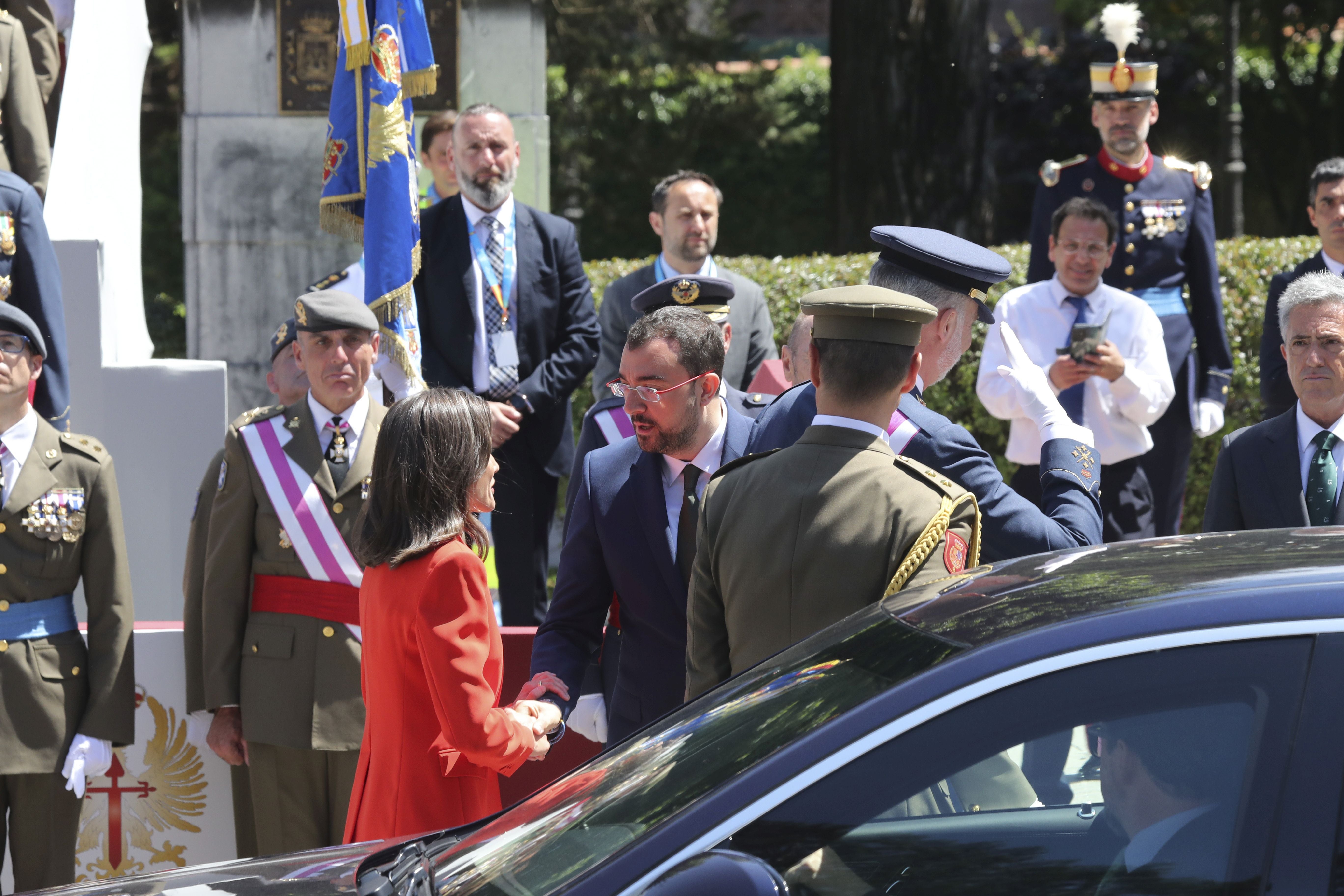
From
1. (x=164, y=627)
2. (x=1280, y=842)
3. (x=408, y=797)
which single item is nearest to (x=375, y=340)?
(x=164, y=627)

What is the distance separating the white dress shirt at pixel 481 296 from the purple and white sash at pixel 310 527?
1.89m

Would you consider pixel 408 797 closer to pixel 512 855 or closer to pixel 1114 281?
pixel 512 855

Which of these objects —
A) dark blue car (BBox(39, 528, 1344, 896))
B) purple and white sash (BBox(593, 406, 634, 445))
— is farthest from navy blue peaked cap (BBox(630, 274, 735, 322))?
dark blue car (BBox(39, 528, 1344, 896))

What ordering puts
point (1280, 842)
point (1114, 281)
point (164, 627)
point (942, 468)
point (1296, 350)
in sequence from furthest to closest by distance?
point (1114, 281) < point (164, 627) < point (1296, 350) < point (942, 468) < point (1280, 842)

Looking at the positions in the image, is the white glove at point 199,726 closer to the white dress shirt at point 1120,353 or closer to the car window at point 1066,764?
the car window at point 1066,764

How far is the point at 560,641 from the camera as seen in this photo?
3.77 metres

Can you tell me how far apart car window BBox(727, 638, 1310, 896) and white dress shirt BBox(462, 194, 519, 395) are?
4462 mm

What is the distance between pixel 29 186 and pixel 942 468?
13.1ft

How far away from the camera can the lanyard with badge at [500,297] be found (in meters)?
6.29

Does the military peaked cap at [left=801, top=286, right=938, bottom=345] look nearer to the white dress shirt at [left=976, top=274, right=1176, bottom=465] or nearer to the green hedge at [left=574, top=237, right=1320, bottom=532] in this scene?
the white dress shirt at [left=976, top=274, right=1176, bottom=465]

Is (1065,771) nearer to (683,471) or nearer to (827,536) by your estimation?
(827,536)

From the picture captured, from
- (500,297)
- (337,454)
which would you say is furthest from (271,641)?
(500,297)

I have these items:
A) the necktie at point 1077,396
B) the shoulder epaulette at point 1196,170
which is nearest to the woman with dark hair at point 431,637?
the necktie at point 1077,396

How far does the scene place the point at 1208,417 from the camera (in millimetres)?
6559
